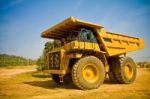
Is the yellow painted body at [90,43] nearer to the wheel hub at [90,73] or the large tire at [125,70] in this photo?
the large tire at [125,70]

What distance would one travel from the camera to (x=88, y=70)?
868cm

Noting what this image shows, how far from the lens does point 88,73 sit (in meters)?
8.61

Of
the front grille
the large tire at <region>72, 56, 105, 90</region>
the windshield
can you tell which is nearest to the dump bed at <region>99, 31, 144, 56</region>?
the windshield

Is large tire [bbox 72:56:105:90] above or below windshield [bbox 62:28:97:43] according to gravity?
below

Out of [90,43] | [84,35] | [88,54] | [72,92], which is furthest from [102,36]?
[72,92]

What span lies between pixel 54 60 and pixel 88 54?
1724 millimetres

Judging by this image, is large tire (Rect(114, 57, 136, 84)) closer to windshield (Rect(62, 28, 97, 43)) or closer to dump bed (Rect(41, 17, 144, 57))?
dump bed (Rect(41, 17, 144, 57))

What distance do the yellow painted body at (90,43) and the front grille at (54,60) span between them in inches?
8.4

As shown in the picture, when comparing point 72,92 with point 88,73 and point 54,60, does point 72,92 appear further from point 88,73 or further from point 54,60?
point 54,60

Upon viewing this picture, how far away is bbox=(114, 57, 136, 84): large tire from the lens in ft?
33.4

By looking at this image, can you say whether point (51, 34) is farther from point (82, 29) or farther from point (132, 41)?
point (132, 41)

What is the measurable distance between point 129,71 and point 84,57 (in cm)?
391

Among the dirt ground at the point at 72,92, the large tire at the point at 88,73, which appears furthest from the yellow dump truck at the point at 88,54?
the dirt ground at the point at 72,92

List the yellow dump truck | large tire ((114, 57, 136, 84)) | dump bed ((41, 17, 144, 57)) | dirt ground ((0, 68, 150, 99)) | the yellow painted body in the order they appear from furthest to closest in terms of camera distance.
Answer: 1. large tire ((114, 57, 136, 84))
2. dump bed ((41, 17, 144, 57))
3. the yellow painted body
4. the yellow dump truck
5. dirt ground ((0, 68, 150, 99))
